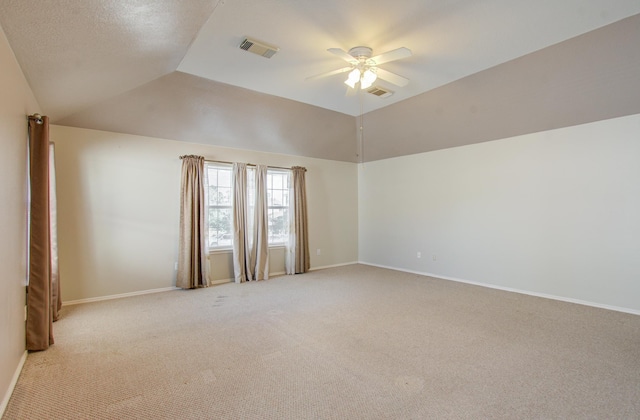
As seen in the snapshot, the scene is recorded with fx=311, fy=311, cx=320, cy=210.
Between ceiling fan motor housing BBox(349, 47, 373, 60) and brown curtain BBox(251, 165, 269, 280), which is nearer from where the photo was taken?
ceiling fan motor housing BBox(349, 47, 373, 60)

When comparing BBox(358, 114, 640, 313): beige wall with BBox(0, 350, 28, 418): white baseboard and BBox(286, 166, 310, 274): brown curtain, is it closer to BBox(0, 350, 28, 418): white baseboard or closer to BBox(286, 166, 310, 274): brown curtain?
BBox(286, 166, 310, 274): brown curtain

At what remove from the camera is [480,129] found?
4.83 metres

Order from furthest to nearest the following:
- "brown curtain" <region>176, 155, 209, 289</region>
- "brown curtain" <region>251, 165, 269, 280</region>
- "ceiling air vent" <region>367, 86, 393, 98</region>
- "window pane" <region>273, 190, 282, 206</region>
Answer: "window pane" <region>273, 190, 282, 206</region>
"brown curtain" <region>251, 165, 269, 280</region>
"brown curtain" <region>176, 155, 209, 289</region>
"ceiling air vent" <region>367, 86, 393, 98</region>

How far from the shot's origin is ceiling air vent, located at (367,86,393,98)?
4.14m

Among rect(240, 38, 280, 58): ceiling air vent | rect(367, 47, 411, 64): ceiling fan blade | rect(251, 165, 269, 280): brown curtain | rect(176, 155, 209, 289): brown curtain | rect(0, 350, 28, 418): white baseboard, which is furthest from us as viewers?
rect(251, 165, 269, 280): brown curtain

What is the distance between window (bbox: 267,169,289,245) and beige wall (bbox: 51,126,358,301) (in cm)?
102

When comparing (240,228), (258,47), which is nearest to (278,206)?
(240,228)

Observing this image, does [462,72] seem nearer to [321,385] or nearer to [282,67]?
[282,67]

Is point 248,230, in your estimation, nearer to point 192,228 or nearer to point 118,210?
point 192,228

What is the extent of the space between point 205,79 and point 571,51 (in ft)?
13.2

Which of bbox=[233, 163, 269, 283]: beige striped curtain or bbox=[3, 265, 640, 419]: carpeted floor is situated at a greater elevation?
bbox=[233, 163, 269, 283]: beige striped curtain

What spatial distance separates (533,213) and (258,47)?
4.39 m

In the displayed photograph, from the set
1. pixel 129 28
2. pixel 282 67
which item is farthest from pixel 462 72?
pixel 129 28

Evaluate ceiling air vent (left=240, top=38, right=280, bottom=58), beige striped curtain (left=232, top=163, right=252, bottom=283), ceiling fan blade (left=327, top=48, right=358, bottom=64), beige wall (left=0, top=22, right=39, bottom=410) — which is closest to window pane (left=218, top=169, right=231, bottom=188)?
beige striped curtain (left=232, top=163, right=252, bottom=283)
